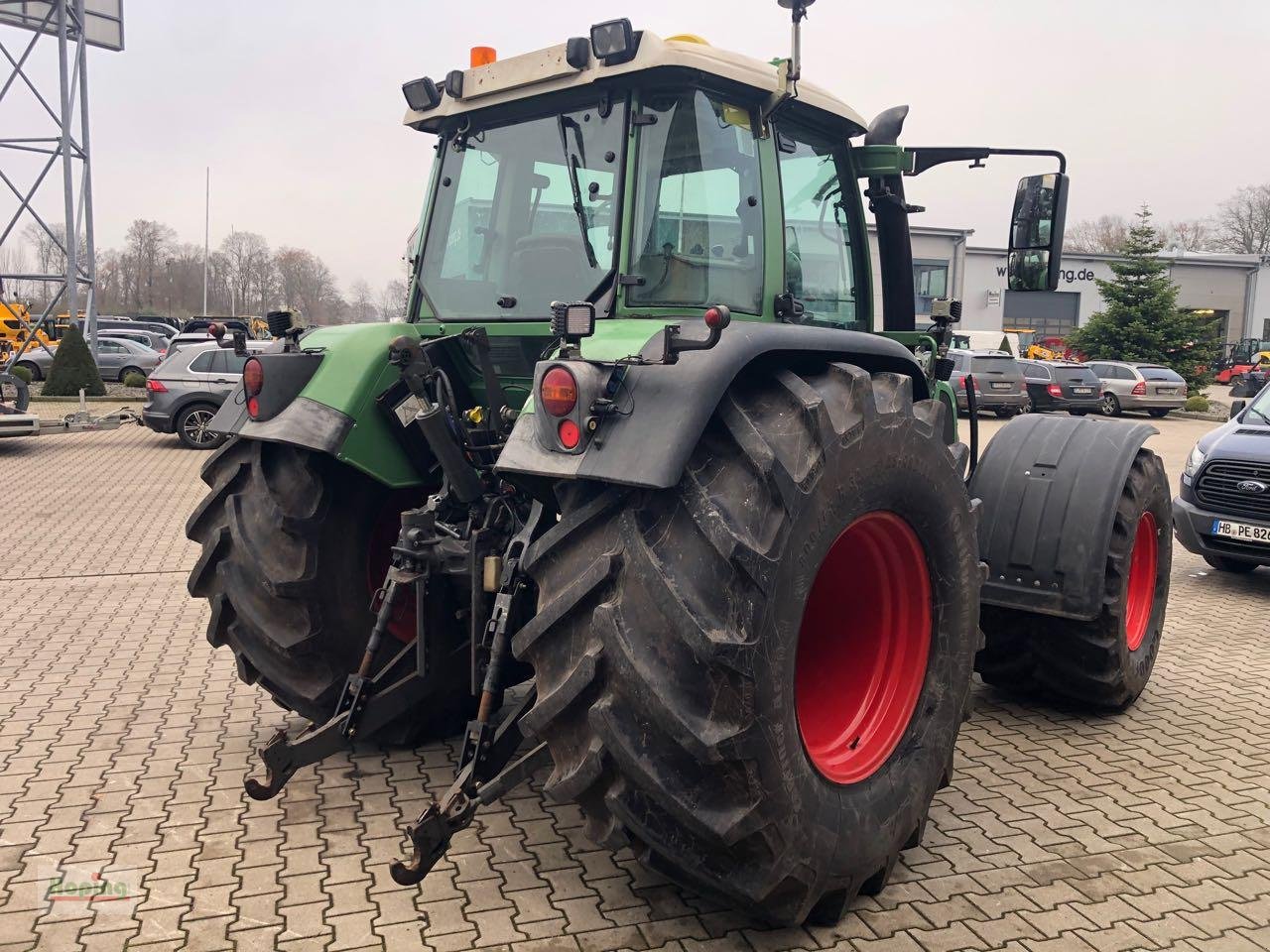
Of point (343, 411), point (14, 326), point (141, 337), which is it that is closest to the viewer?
point (343, 411)

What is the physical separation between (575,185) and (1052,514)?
2.50m

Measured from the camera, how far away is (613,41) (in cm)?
330

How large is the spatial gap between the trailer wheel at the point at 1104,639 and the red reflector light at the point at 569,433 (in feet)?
9.16

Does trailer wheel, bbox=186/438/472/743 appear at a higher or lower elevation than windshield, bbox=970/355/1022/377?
lower

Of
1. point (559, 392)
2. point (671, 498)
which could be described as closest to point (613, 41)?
point (559, 392)

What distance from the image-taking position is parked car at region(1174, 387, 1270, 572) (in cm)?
762

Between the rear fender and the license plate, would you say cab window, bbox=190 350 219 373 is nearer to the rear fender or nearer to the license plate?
the rear fender

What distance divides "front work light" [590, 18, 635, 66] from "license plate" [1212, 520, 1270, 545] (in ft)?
21.4

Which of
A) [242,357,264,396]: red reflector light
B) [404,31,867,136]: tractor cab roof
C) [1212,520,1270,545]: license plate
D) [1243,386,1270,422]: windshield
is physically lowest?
[1212,520,1270,545]: license plate

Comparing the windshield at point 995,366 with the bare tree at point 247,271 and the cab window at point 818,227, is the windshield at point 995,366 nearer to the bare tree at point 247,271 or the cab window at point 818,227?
the cab window at point 818,227

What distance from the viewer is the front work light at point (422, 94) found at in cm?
401

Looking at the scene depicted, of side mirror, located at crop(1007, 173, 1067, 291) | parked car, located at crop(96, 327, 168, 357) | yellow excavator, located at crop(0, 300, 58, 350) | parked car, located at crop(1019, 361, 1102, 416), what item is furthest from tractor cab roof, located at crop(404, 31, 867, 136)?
parked car, located at crop(96, 327, 168, 357)

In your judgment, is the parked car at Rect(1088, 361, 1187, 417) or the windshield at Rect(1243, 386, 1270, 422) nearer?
the windshield at Rect(1243, 386, 1270, 422)

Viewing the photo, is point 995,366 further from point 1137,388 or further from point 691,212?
point 691,212
